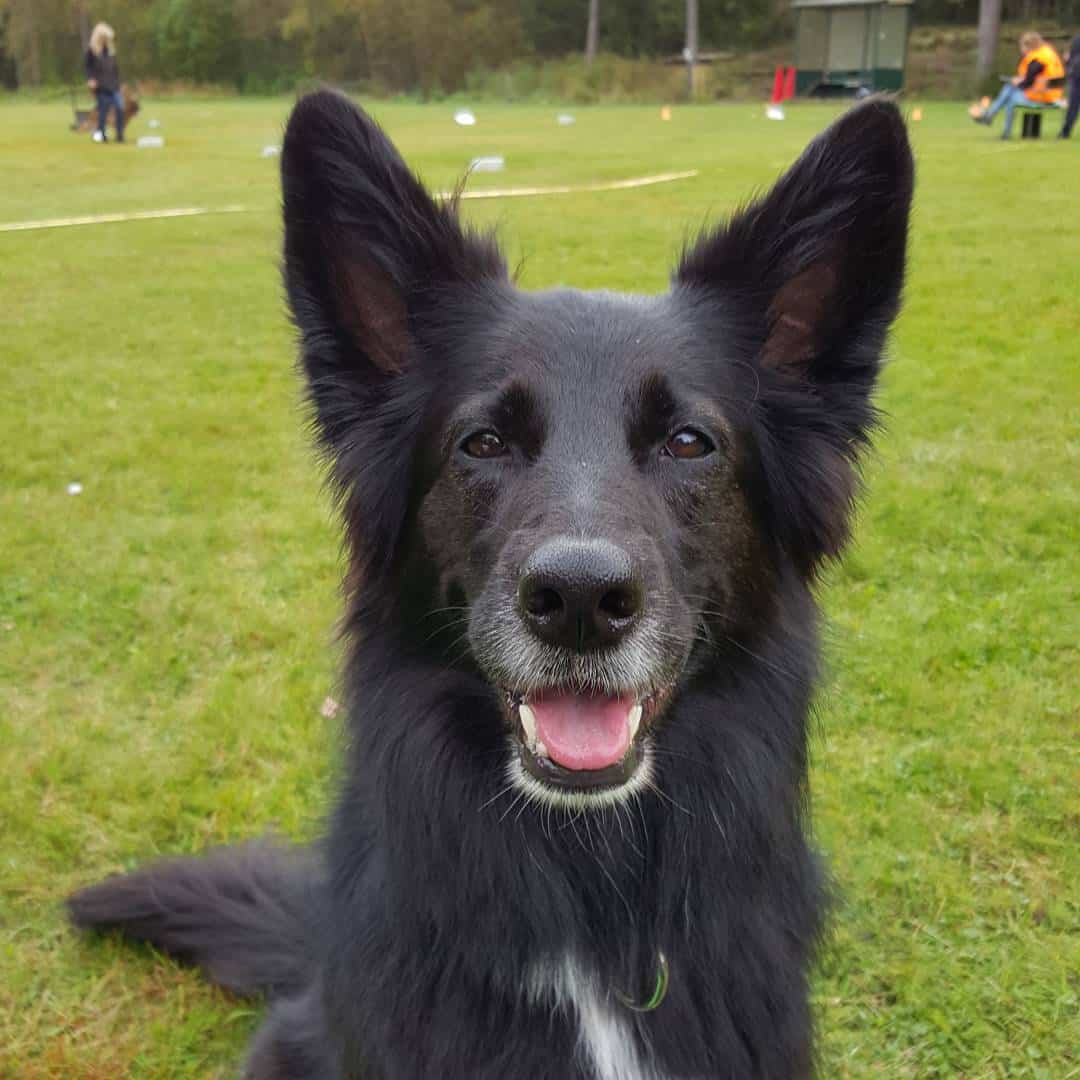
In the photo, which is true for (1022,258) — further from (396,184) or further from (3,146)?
(3,146)

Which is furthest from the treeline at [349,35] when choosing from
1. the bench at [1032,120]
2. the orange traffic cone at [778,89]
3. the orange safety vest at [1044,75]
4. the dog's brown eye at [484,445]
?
the dog's brown eye at [484,445]

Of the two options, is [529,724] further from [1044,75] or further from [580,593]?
[1044,75]

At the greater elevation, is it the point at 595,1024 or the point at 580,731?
the point at 580,731

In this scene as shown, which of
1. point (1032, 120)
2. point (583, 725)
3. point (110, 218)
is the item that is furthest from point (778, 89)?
point (583, 725)

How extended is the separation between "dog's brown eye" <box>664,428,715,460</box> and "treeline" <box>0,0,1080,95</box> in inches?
2589

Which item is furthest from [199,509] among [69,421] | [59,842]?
[59,842]

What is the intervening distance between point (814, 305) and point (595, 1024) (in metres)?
1.81

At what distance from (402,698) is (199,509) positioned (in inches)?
158

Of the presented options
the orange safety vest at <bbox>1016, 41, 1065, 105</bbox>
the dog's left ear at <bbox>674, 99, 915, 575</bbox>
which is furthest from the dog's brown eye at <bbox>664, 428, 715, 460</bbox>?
the orange safety vest at <bbox>1016, 41, 1065, 105</bbox>

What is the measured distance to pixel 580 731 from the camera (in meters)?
2.38

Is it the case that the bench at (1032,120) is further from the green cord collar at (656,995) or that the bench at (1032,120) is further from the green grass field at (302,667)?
the green cord collar at (656,995)

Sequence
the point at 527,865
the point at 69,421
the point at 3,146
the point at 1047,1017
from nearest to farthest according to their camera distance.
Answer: the point at 527,865
the point at 1047,1017
the point at 69,421
the point at 3,146

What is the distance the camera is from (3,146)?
27312mm

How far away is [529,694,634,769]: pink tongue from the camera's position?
235 cm
